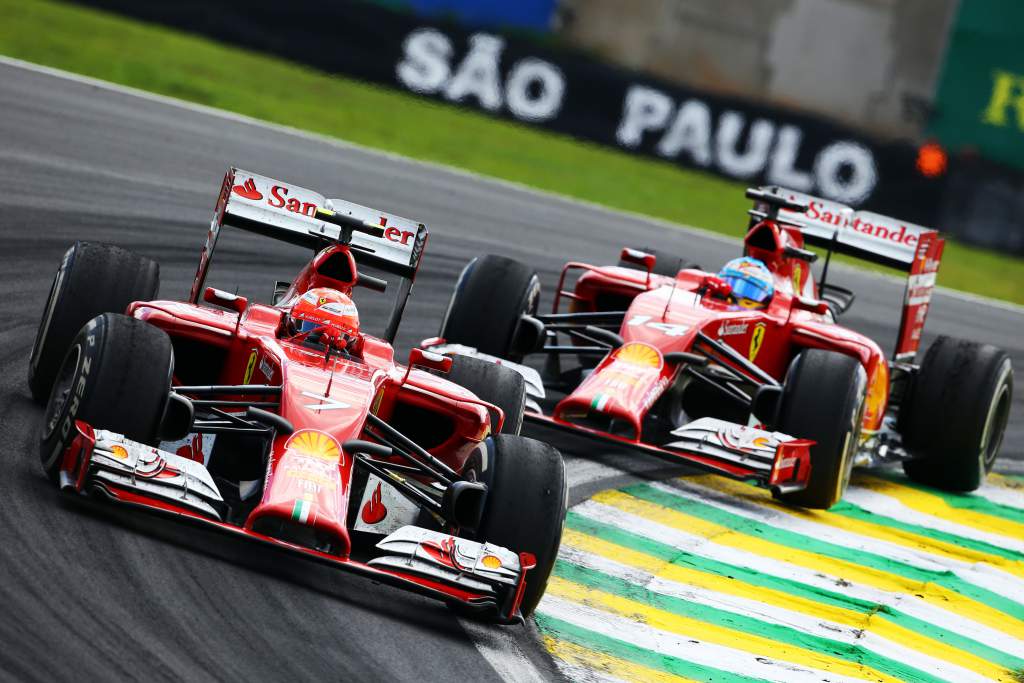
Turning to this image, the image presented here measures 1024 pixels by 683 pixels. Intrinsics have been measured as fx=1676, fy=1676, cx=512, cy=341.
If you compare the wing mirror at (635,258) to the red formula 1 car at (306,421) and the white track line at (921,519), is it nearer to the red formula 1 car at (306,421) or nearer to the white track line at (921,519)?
the white track line at (921,519)

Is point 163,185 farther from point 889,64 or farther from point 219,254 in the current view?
point 889,64

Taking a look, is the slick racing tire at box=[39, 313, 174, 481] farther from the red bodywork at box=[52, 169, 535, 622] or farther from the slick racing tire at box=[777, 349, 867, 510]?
the slick racing tire at box=[777, 349, 867, 510]

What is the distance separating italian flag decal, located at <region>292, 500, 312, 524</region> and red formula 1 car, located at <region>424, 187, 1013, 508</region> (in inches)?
140

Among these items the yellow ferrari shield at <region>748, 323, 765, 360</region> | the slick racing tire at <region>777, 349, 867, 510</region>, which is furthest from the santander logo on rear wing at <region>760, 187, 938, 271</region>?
the slick racing tire at <region>777, 349, 867, 510</region>

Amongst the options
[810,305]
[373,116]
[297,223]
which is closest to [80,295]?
[297,223]

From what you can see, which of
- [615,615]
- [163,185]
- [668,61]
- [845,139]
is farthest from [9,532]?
[668,61]

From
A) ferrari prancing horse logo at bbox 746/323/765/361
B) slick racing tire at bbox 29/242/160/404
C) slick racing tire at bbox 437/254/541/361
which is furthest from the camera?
ferrari prancing horse logo at bbox 746/323/765/361

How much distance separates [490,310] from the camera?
37.4 feet

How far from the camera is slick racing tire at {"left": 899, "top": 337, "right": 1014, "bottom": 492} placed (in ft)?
39.2

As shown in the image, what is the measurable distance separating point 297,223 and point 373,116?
15.7m

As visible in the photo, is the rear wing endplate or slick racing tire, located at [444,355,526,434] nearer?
slick racing tire, located at [444,355,526,434]

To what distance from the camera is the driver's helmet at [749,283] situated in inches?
466

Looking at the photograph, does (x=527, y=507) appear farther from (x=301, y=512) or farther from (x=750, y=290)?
(x=750, y=290)

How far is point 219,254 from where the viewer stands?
1370cm
